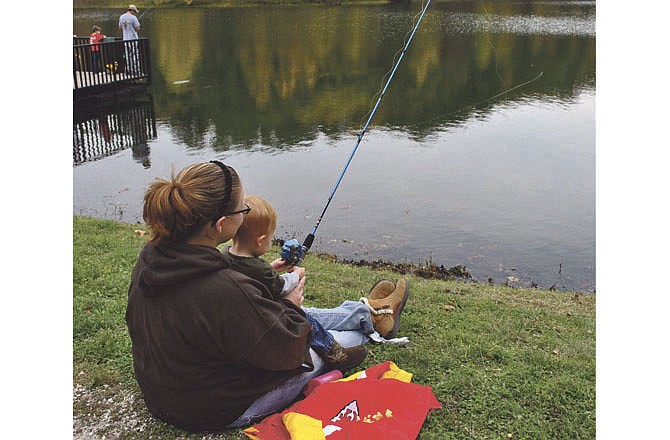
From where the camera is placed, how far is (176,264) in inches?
93.8

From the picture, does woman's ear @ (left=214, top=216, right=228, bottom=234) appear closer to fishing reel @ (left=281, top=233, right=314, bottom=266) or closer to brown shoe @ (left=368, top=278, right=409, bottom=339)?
fishing reel @ (left=281, top=233, right=314, bottom=266)

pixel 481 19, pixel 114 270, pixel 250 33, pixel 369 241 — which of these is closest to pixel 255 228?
→ pixel 114 270

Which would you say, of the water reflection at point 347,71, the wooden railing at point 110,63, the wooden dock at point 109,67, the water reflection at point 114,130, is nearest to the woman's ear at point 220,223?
the water reflection at point 114,130

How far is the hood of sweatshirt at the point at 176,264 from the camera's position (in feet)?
7.82

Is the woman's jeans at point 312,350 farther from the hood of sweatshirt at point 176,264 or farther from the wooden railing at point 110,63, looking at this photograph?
the wooden railing at point 110,63

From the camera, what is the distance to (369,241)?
24.8ft

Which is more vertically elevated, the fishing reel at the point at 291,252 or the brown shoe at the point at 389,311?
the fishing reel at the point at 291,252

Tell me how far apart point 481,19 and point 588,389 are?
98.8 feet

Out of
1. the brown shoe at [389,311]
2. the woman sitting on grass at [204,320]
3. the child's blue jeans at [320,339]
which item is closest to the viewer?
the woman sitting on grass at [204,320]

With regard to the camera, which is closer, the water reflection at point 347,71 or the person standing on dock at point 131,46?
the water reflection at point 347,71

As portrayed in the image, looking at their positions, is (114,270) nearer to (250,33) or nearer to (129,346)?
(129,346)

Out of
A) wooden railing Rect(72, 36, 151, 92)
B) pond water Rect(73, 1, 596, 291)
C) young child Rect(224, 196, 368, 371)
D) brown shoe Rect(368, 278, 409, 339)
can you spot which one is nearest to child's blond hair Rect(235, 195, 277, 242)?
young child Rect(224, 196, 368, 371)

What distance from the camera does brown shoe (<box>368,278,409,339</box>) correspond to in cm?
370

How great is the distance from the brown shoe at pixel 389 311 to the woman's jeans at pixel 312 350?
0.40ft
